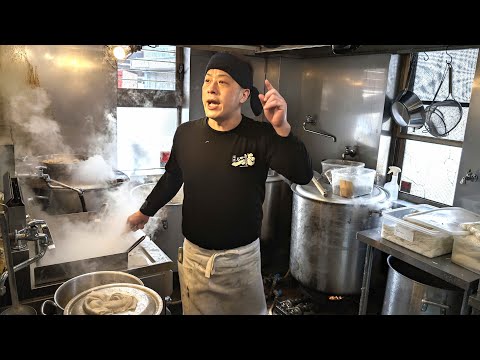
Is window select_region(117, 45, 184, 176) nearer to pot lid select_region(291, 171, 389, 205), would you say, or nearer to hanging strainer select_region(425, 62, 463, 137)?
pot lid select_region(291, 171, 389, 205)

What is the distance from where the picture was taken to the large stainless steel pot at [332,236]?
2.49m

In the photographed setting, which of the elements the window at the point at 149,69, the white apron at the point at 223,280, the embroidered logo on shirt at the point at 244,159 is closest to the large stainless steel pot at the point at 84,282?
the white apron at the point at 223,280

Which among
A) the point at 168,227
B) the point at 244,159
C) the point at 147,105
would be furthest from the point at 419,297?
the point at 147,105

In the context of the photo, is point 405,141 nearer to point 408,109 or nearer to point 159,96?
point 408,109

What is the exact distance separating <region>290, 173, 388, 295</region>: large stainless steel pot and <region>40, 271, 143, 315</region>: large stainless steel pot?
1.53 metres

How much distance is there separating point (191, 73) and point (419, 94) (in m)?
1.80

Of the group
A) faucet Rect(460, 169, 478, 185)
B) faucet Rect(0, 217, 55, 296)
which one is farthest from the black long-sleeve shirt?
faucet Rect(460, 169, 478, 185)

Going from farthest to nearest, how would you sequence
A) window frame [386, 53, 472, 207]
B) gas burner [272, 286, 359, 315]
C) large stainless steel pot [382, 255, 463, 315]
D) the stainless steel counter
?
gas burner [272, 286, 359, 315] → window frame [386, 53, 472, 207] → large stainless steel pot [382, 255, 463, 315] → the stainless steel counter

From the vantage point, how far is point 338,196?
8.57 feet

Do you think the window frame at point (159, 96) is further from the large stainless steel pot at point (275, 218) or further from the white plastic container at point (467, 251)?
the white plastic container at point (467, 251)

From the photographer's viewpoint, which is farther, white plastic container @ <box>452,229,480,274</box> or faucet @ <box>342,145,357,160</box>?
faucet @ <box>342,145,357,160</box>

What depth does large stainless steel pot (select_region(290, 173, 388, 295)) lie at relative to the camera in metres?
2.49

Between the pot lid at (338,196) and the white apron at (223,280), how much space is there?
99cm
